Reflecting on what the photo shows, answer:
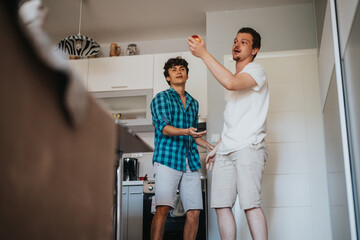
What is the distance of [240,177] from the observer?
207 cm

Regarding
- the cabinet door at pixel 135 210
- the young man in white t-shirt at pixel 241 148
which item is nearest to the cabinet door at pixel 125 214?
the cabinet door at pixel 135 210

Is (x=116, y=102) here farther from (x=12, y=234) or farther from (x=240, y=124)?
(x=12, y=234)

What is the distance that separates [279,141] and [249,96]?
5.03 ft

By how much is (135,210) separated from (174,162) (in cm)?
135

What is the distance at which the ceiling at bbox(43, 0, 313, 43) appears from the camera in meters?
3.92

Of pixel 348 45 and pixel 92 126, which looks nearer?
pixel 92 126

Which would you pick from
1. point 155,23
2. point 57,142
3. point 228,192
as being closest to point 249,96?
point 228,192

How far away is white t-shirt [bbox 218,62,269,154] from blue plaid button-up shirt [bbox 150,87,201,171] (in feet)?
1.43

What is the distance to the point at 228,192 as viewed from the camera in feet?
7.07

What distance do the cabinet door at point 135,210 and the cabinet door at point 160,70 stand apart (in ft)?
3.57

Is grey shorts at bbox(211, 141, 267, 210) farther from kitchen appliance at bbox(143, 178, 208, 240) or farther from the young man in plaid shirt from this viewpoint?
kitchen appliance at bbox(143, 178, 208, 240)

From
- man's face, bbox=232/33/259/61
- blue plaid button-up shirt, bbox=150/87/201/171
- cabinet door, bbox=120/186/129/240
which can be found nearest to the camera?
man's face, bbox=232/33/259/61

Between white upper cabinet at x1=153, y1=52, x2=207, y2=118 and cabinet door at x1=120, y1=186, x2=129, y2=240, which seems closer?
cabinet door at x1=120, y1=186, x2=129, y2=240

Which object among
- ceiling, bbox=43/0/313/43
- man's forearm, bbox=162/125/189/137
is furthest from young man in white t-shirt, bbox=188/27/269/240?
ceiling, bbox=43/0/313/43
